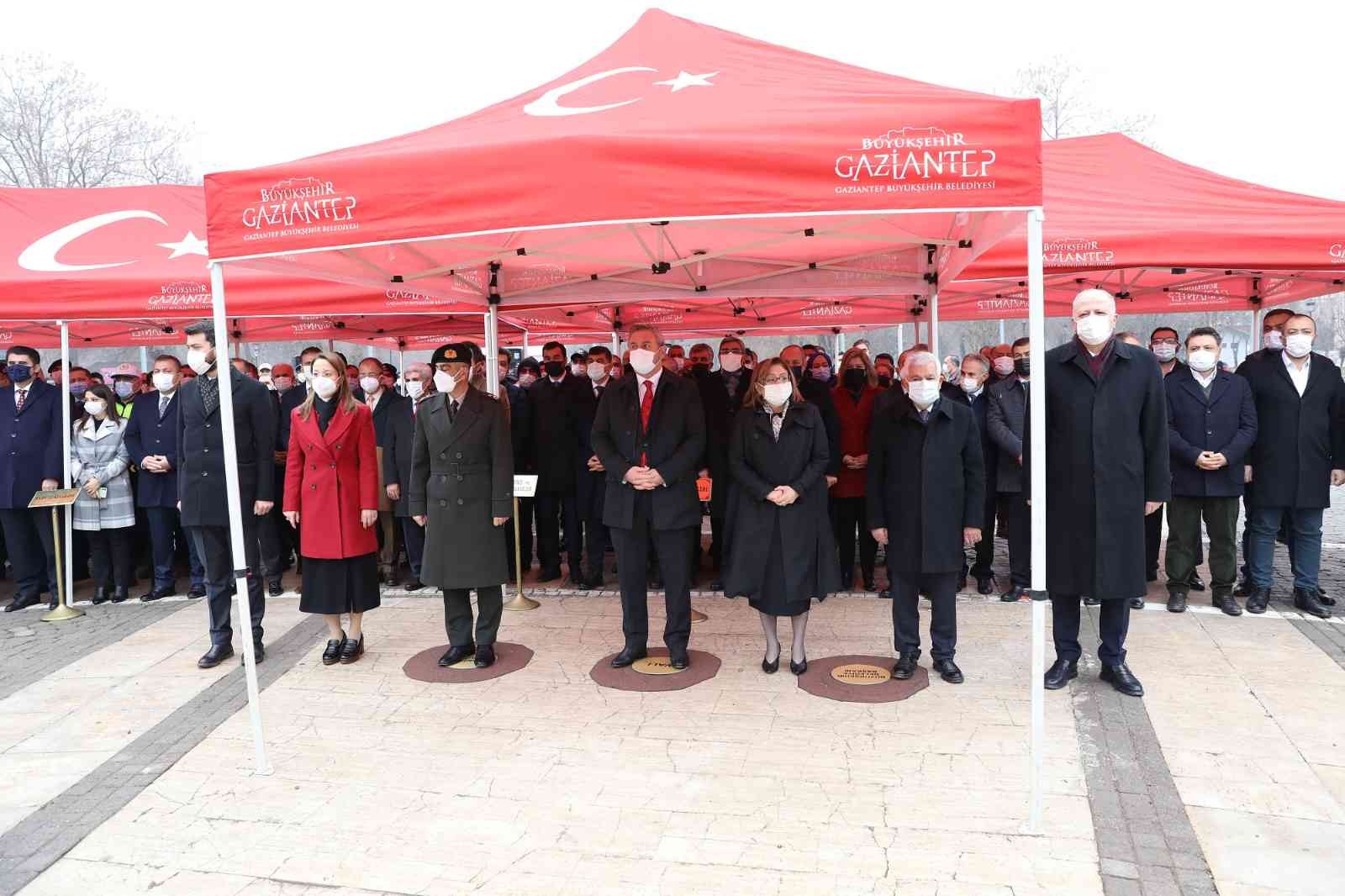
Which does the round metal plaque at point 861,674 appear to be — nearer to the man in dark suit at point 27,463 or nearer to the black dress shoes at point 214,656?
the black dress shoes at point 214,656

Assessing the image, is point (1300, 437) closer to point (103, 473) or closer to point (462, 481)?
point (462, 481)

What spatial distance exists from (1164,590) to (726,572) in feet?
12.5

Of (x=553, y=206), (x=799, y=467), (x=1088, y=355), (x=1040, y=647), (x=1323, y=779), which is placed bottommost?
(x=1323, y=779)

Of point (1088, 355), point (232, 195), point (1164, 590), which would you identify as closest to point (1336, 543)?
point (1164, 590)

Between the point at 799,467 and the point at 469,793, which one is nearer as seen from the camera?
the point at 469,793

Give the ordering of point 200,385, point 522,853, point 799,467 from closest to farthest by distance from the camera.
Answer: point 522,853 < point 799,467 < point 200,385

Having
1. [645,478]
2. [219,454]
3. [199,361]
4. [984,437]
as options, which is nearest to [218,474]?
[219,454]

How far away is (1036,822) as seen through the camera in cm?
312

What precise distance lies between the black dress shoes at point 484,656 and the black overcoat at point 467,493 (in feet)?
1.48

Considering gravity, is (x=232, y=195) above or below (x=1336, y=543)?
above

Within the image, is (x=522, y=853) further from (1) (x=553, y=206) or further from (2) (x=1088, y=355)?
(2) (x=1088, y=355)

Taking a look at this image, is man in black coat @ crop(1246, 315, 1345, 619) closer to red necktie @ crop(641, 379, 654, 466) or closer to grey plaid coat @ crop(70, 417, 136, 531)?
red necktie @ crop(641, 379, 654, 466)

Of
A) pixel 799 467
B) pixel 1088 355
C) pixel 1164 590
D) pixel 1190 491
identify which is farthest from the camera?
pixel 1164 590

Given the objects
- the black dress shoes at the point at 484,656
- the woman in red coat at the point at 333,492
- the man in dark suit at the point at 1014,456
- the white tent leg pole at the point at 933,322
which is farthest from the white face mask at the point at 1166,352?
the woman in red coat at the point at 333,492
